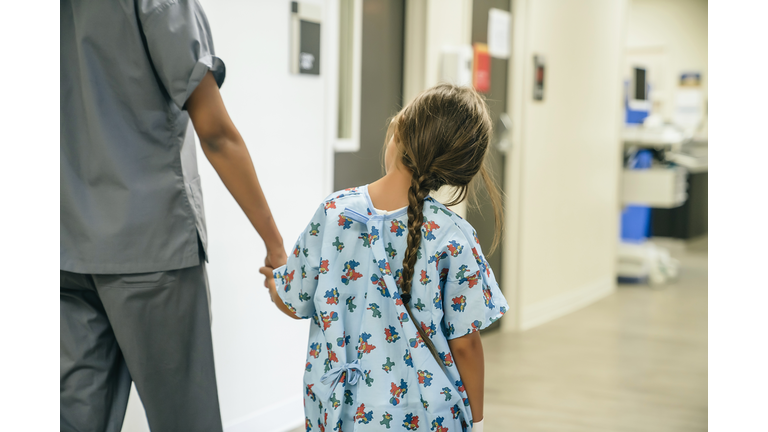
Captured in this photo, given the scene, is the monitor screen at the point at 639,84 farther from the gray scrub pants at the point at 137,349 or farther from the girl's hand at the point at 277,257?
the gray scrub pants at the point at 137,349

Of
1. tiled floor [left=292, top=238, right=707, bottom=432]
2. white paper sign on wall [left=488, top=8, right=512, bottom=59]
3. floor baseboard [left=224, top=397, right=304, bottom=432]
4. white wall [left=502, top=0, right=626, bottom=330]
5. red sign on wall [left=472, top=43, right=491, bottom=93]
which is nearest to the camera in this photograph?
floor baseboard [left=224, top=397, right=304, bottom=432]

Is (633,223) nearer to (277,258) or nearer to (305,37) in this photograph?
(305,37)

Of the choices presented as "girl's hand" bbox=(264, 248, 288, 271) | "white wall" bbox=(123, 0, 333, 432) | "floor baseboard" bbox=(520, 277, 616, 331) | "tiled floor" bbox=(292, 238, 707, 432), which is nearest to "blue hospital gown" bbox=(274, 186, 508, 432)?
"girl's hand" bbox=(264, 248, 288, 271)

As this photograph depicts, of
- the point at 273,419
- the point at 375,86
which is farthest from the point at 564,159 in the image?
the point at 273,419

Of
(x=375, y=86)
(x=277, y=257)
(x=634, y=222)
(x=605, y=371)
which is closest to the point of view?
(x=277, y=257)

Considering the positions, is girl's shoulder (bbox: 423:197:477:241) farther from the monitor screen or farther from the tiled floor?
the monitor screen

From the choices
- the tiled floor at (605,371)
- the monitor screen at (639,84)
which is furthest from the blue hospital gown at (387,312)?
the monitor screen at (639,84)

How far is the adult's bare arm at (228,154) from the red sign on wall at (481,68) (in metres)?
2.02

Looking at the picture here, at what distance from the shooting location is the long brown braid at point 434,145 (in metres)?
1.16

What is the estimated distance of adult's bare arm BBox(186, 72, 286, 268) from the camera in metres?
1.26

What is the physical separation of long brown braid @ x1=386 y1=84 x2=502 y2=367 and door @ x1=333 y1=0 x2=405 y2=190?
1.44 meters

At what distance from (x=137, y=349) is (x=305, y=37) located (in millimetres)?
1233

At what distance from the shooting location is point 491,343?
337 centimetres

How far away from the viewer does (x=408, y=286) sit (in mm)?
1156
